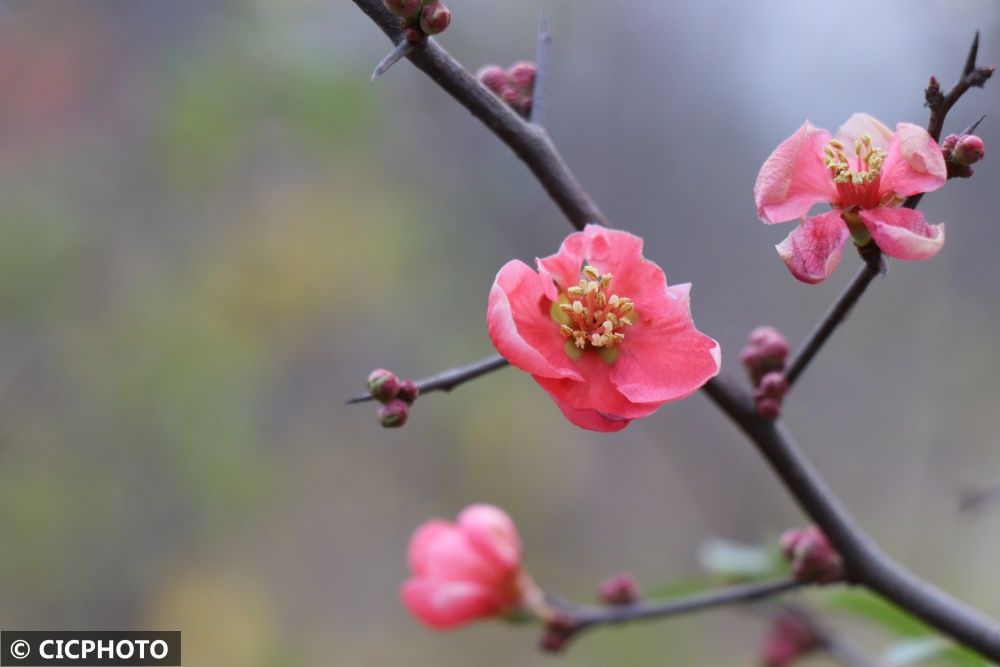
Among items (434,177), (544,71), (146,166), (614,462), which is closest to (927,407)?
(614,462)

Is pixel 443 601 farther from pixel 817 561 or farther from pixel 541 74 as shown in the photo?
pixel 541 74

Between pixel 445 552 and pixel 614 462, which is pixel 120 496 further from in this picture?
pixel 445 552

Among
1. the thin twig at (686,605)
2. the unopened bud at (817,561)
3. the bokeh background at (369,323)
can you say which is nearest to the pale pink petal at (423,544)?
the thin twig at (686,605)

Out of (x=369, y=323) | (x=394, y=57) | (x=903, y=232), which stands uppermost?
(x=369, y=323)

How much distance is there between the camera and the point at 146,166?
1.91 meters

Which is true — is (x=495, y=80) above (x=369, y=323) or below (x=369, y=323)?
below

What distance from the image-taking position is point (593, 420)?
18.1 inches

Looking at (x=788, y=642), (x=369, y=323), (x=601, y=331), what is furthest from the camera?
(x=369, y=323)

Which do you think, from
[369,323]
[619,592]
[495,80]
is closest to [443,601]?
[619,592]

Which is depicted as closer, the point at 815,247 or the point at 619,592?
the point at 815,247

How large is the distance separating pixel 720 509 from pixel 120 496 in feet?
4.09

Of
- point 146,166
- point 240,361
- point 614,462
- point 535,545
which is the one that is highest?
point 146,166

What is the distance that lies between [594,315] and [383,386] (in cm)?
13

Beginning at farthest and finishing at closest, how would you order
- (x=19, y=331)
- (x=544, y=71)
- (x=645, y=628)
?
(x=645, y=628) < (x=19, y=331) < (x=544, y=71)
